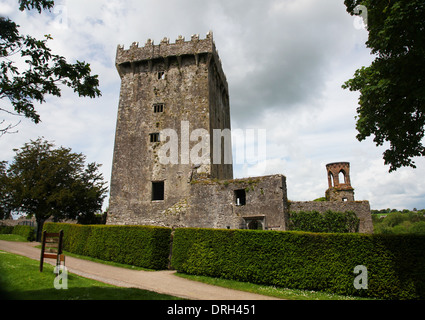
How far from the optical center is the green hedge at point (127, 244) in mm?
16266

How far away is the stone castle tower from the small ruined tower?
55.5 feet

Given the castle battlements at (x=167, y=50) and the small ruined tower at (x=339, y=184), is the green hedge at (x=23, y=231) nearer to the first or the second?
the castle battlements at (x=167, y=50)

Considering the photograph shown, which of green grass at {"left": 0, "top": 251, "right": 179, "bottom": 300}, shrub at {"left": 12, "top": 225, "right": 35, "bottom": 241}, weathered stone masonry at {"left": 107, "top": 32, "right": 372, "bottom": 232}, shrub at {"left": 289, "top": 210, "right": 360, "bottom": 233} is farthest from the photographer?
shrub at {"left": 12, "top": 225, "right": 35, "bottom": 241}

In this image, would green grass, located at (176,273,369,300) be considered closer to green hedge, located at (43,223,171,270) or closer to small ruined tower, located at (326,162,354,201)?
green hedge, located at (43,223,171,270)

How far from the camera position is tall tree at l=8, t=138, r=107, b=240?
29.5 metres

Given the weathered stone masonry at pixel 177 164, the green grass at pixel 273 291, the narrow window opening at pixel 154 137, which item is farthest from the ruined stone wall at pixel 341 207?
the narrow window opening at pixel 154 137

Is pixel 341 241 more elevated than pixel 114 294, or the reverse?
pixel 341 241

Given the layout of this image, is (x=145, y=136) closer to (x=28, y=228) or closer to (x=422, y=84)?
(x=28, y=228)

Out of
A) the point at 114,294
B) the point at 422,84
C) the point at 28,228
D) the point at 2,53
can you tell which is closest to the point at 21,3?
the point at 2,53

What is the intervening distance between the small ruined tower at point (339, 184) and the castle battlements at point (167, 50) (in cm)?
2141

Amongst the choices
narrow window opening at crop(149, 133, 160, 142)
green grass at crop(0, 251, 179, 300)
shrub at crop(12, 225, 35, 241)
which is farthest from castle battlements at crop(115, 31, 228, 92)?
green grass at crop(0, 251, 179, 300)

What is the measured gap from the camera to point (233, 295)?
11.0 metres

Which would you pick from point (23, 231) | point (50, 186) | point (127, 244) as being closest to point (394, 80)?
point (127, 244)

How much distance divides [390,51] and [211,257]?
12.7 metres
